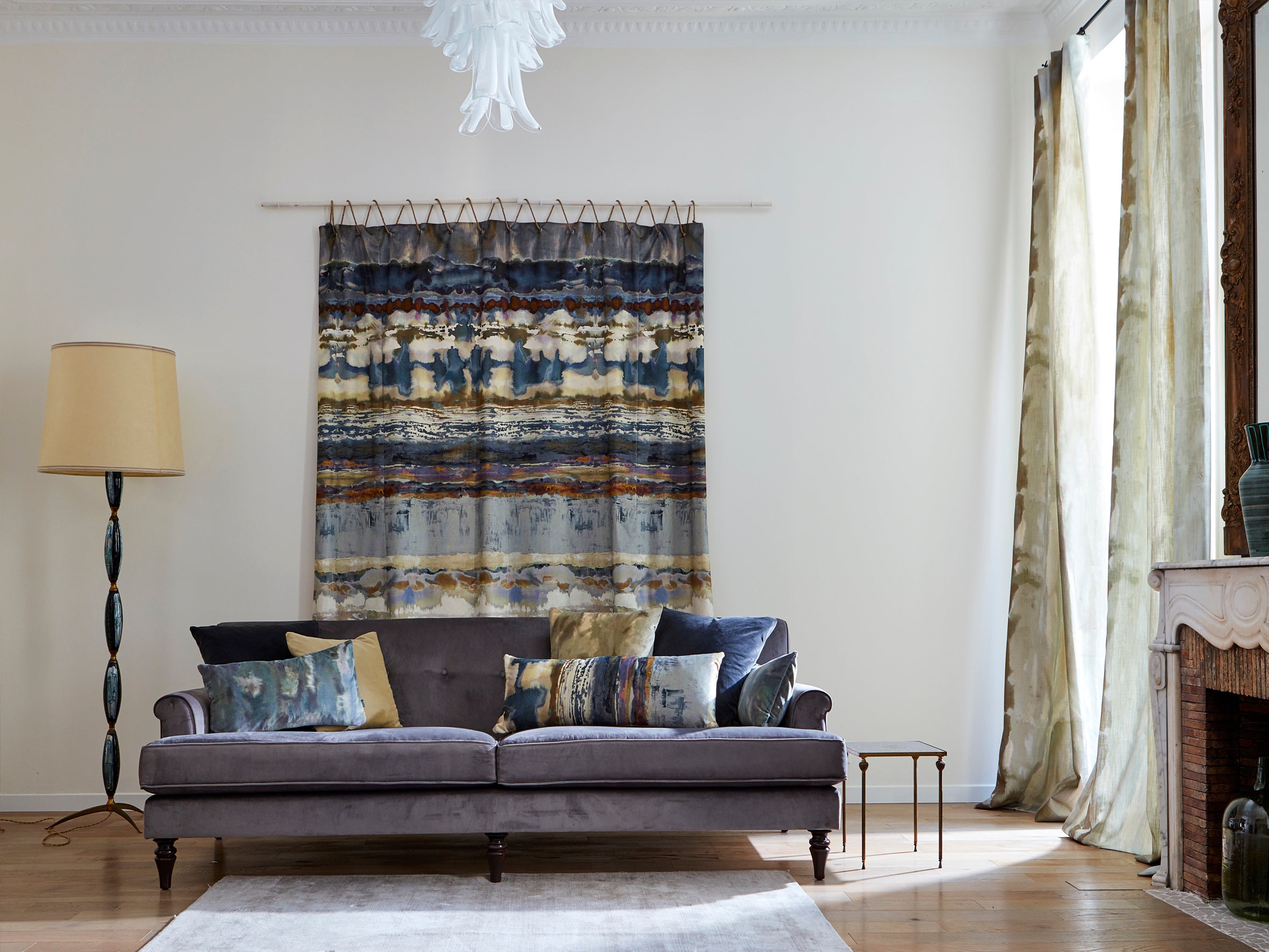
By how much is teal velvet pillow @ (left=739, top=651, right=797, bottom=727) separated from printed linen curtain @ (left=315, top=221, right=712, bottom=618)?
976mm

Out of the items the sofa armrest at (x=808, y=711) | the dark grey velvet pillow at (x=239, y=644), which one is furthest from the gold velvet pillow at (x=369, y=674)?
the sofa armrest at (x=808, y=711)

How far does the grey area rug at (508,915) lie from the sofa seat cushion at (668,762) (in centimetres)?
32

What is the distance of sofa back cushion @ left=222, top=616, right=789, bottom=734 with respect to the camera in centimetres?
401

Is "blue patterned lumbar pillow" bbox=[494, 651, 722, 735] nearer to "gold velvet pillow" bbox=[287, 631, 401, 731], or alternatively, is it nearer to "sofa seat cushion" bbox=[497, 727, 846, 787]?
"sofa seat cushion" bbox=[497, 727, 846, 787]

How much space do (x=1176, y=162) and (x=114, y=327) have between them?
425 centimetres

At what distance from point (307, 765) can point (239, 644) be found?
80cm

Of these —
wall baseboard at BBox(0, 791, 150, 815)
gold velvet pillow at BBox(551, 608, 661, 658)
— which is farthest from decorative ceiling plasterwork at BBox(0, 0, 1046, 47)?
wall baseboard at BBox(0, 791, 150, 815)

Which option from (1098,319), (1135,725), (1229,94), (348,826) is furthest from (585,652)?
(1229,94)

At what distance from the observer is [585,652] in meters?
3.97

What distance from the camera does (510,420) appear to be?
186 inches

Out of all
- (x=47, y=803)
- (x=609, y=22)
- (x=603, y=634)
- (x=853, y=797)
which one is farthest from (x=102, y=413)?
(x=853, y=797)

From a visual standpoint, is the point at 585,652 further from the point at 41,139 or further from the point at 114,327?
the point at 41,139

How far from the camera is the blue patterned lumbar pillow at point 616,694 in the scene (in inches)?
145

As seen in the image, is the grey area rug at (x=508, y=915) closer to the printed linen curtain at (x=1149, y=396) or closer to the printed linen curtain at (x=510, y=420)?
the printed linen curtain at (x=1149, y=396)
